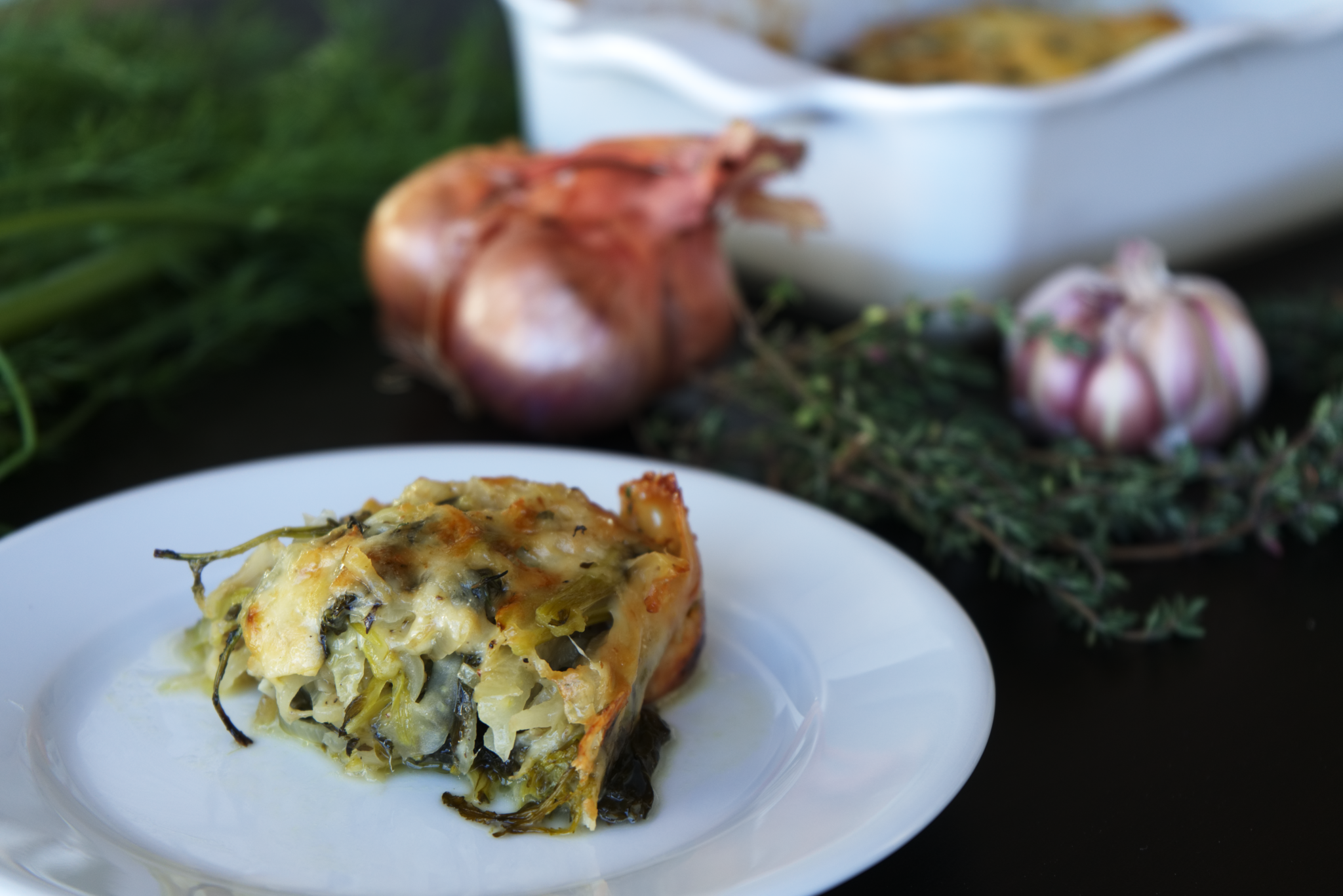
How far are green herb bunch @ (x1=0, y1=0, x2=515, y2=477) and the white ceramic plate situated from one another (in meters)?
0.21

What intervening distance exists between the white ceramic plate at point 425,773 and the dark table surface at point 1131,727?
8 centimetres

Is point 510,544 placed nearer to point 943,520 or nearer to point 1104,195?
point 943,520

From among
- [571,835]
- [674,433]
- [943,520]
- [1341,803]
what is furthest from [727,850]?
[674,433]

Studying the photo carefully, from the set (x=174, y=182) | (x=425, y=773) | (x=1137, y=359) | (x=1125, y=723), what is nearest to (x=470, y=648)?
(x=425, y=773)

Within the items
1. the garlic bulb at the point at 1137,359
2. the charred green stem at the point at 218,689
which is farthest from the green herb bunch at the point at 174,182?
the garlic bulb at the point at 1137,359

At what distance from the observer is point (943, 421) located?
4.04 feet

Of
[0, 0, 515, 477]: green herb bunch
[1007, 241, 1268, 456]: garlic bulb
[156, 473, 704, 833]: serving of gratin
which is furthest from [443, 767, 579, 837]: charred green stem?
[1007, 241, 1268, 456]: garlic bulb

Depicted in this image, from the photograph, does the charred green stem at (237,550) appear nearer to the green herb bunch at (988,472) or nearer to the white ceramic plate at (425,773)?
the white ceramic plate at (425,773)

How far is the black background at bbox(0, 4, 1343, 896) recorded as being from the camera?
0.68 meters

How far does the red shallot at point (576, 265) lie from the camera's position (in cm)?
114

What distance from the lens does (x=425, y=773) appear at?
0.71 m

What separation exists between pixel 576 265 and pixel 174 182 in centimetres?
64

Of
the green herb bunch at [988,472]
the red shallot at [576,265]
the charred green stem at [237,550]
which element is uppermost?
the charred green stem at [237,550]

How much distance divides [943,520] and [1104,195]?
51cm
